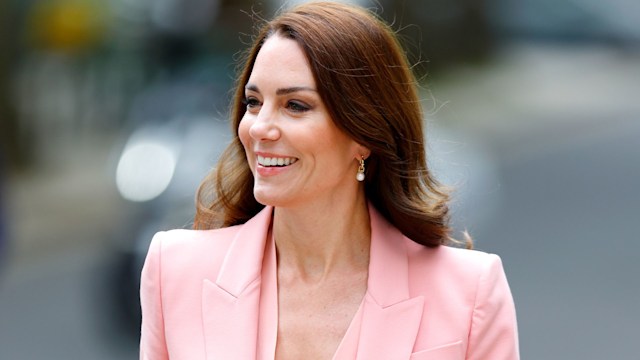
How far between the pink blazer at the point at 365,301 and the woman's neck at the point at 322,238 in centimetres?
5

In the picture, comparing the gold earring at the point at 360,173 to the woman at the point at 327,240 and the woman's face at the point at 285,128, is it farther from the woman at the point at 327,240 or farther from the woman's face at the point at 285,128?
the woman's face at the point at 285,128

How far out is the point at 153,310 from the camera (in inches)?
155

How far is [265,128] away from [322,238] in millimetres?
412

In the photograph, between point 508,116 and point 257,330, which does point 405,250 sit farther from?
point 508,116

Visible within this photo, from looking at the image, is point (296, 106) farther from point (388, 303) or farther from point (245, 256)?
point (388, 303)

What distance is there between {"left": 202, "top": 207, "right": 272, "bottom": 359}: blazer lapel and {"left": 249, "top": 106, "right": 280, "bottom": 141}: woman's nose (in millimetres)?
409

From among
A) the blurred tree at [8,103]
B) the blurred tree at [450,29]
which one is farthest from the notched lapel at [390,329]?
the blurred tree at [450,29]

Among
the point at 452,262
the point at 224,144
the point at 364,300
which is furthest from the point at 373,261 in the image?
the point at 224,144

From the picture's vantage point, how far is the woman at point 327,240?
3.77 meters

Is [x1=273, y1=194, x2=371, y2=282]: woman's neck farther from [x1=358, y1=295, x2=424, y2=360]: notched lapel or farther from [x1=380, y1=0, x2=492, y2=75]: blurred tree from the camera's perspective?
[x1=380, y1=0, x2=492, y2=75]: blurred tree

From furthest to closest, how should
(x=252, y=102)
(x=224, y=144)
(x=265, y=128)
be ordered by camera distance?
1. (x=224, y=144)
2. (x=252, y=102)
3. (x=265, y=128)

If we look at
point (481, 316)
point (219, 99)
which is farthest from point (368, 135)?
point (219, 99)

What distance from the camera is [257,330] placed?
3881mm

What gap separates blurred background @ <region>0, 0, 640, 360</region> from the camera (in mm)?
9070
